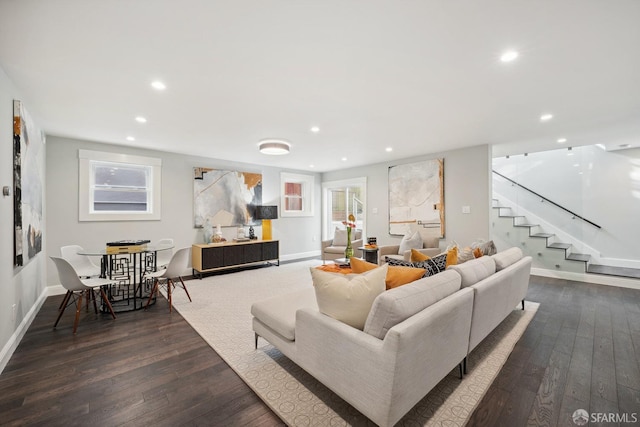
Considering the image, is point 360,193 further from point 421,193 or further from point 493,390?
point 493,390

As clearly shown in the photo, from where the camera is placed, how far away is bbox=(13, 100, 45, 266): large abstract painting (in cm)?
251

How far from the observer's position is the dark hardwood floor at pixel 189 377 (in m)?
1.65

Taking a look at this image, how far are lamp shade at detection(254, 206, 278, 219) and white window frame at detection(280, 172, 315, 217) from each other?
746mm

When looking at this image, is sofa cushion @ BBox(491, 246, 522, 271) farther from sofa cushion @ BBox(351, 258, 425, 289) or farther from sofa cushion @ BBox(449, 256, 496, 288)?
sofa cushion @ BBox(351, 258, 425, 289)

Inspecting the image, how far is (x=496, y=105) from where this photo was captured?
2979 millimetres

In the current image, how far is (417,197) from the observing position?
5.59m

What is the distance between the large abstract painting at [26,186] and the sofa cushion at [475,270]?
4.04m

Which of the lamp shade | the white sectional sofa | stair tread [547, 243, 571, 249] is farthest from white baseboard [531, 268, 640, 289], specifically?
the lamp shade

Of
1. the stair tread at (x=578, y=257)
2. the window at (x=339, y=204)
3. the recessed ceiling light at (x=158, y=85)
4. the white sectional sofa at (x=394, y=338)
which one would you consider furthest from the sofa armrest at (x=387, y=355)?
the window at (x=339, y=204)

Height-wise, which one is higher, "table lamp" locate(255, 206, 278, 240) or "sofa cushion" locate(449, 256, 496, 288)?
"table lamp" locate(255, 206, 278, 240)

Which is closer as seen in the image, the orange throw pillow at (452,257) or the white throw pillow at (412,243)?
the orange throw pillow at (452,257)

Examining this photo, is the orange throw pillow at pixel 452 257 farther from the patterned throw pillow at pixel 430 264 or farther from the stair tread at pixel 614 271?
the stair tread at pixel 614 271

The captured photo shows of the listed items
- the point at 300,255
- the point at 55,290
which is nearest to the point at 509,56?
the point at 300,255

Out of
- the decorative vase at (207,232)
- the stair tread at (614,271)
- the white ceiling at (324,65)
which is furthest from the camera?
the decorative vase at (207,232)
